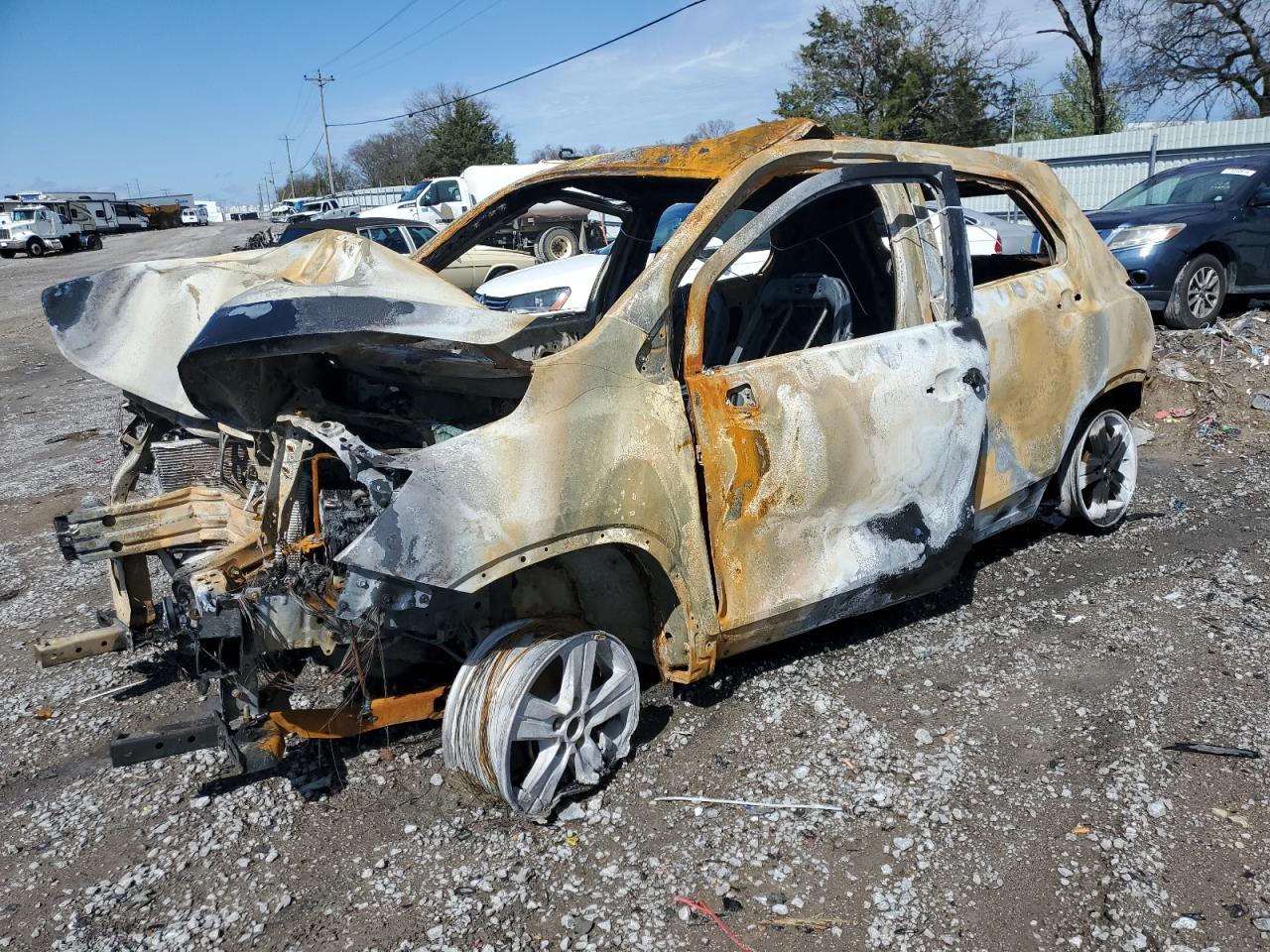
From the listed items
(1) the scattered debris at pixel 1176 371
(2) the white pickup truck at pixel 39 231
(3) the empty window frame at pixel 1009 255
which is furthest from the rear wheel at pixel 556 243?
(2) the white pickup truck at pixel 39 231

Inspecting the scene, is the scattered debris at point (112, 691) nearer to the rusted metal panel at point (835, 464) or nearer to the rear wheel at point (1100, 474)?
the rusted metal panel at point (835, 464)

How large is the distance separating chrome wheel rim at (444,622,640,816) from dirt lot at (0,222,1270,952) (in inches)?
5.5

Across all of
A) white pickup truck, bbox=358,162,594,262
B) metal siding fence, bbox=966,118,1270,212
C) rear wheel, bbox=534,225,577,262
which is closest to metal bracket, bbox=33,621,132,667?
rear wheel, bbox=534,225,577,262

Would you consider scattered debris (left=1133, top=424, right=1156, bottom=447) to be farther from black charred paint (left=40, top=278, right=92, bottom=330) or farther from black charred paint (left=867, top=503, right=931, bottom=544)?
black charred paint (left=40, top=278, right=92, bottom=330)

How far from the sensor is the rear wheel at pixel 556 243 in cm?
1709

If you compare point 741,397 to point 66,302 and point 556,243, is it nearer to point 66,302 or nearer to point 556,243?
point 66,302

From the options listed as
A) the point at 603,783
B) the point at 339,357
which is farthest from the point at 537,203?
the point at 603,783

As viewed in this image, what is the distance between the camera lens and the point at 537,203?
4.52 m

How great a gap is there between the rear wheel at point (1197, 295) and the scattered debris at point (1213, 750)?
7.16m

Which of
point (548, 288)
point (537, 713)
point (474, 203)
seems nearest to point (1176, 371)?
point (548, 288)

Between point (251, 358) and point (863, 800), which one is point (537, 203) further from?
point (863, 800)

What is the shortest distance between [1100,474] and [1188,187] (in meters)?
7.18

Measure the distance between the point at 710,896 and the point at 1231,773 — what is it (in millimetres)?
1747

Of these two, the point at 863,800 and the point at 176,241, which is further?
the point at 176,241
